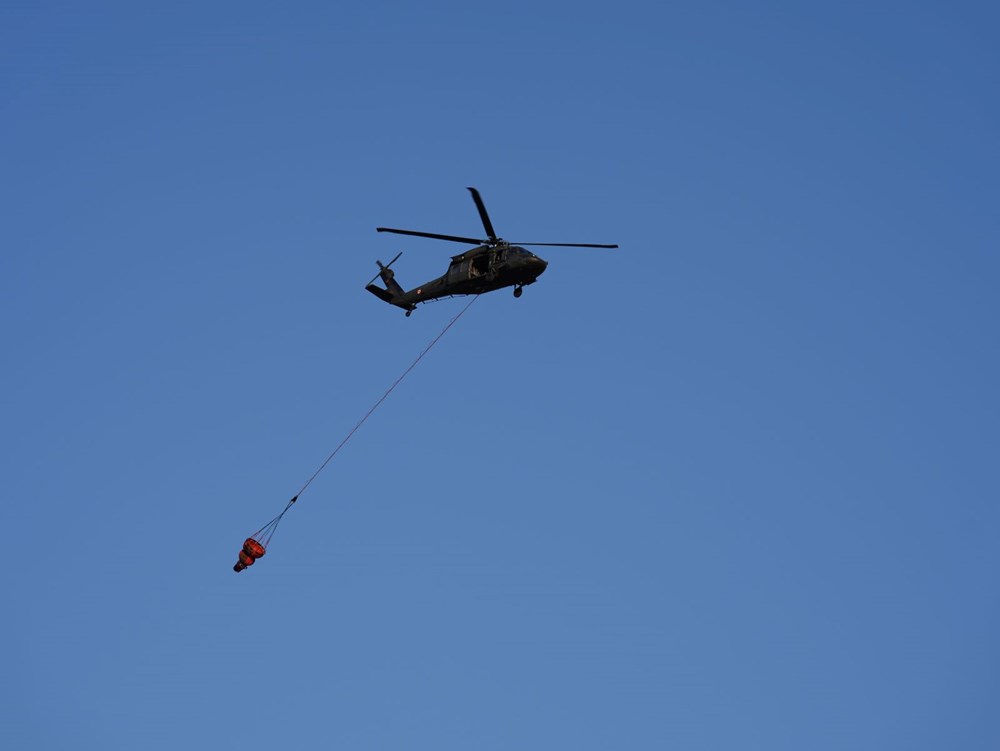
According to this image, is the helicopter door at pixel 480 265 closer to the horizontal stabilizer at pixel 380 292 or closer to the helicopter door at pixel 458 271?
the helicopter door at pixel 458 271

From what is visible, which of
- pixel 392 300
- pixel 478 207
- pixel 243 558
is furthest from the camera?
pixel 392 300

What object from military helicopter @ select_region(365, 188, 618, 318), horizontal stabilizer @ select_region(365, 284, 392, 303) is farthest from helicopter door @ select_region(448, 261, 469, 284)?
horizontal stabilizer @ select_region(365, 284, 392, 303)

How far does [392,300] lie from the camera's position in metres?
64.6

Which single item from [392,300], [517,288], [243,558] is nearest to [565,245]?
[517,288]

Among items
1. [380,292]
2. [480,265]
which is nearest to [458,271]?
[480,265]

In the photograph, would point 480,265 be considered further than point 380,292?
No

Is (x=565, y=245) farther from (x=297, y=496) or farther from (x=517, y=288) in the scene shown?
(x=297, y=496)

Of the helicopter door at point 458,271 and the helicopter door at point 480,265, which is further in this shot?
the helicopter door at point 458,271

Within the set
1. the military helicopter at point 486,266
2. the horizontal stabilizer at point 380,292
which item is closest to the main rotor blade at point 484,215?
the military helicopter at point 486,266

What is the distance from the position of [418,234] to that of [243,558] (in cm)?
1571

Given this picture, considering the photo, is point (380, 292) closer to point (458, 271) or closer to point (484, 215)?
point (458, 271)

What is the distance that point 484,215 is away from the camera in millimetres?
53812

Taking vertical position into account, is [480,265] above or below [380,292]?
below

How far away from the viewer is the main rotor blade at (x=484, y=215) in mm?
51425
